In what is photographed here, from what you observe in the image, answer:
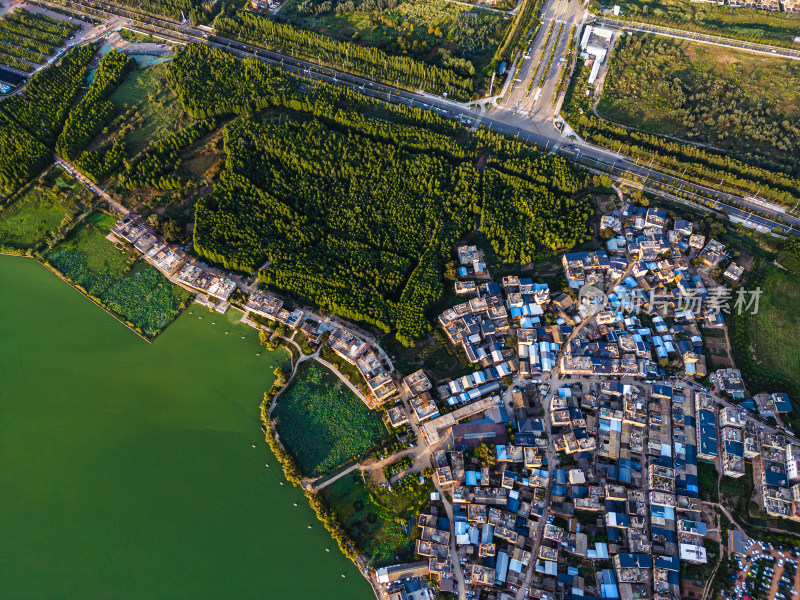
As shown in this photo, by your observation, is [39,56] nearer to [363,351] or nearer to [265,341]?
[265,341]

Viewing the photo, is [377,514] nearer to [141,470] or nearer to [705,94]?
[141,470]

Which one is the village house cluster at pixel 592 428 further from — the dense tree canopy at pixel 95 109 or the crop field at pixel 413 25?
the dense tree canopy at pixel 95 109

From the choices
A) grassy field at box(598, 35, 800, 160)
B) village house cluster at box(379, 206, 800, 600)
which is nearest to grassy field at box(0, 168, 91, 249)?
village house cluster at box(379, 206, 800, 600)

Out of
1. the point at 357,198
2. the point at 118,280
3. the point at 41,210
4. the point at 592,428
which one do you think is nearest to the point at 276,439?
the point at 118,280

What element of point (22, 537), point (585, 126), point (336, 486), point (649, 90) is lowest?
point (22, 537)

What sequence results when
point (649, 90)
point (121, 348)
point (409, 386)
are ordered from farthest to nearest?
point (649, 90) < point (121, 348) < point (409, 386)

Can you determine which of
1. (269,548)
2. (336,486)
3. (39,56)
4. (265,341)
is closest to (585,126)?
(265,341)
